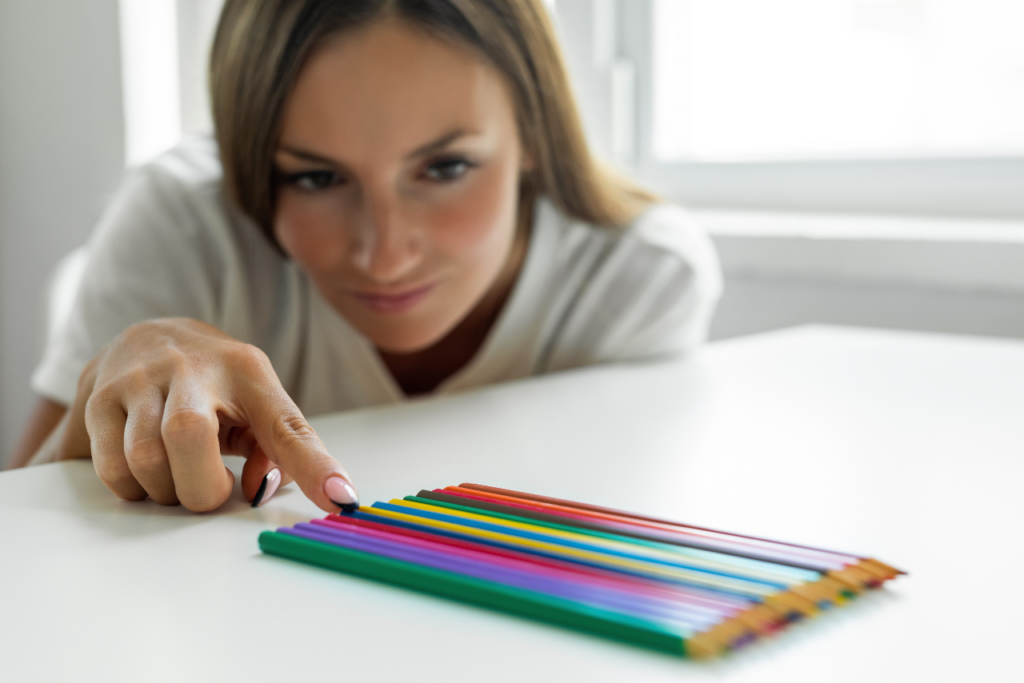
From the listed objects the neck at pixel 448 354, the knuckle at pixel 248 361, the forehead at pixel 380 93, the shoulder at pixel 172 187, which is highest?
the forehead at pixel 380 93

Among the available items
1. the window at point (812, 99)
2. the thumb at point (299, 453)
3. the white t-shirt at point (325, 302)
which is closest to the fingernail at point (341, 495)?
the thumb at point (299, 453)

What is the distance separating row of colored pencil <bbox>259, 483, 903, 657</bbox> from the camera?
0.95 feet

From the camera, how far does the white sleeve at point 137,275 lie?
0.84 m

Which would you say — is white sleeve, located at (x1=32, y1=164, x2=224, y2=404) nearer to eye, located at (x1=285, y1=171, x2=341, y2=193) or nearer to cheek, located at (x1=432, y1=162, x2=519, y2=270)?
eye, located at (x1=285, y1=171, x2=341, y2=193)

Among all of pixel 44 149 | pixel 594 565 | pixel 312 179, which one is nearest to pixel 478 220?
pixel 312 179

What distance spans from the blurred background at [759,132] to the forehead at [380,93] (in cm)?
21

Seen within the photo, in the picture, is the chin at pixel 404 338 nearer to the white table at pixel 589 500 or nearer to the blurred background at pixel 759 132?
the white table at pixel 589 500

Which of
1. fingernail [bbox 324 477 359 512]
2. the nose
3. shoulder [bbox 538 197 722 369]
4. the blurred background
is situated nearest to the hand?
fingernail [bbox 324 477 359 512]

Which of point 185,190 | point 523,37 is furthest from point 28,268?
point 523,37

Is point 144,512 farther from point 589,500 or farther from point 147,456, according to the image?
point 589,500

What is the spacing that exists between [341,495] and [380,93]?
17.2 inches

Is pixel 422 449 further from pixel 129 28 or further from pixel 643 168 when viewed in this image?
pixel 129 28

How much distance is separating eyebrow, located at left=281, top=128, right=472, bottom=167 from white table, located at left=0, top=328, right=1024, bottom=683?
0.69ft

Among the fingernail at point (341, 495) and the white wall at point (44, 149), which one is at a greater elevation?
the white wall at point (44, 149)
